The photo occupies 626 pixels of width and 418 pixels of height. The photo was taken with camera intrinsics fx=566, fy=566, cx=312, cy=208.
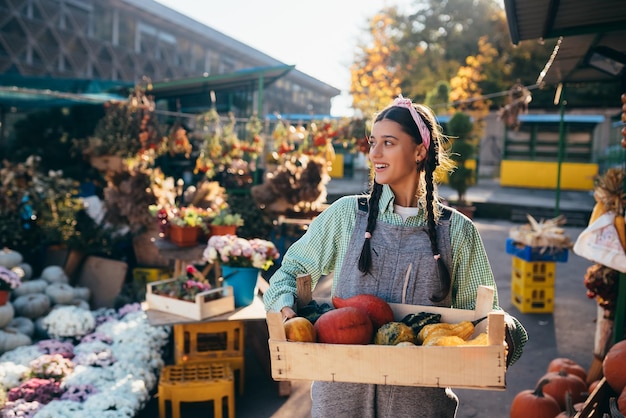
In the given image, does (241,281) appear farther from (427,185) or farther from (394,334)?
(394,334)

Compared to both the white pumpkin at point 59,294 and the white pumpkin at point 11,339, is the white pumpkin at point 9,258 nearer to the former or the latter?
the white pumpkin at point 59,294

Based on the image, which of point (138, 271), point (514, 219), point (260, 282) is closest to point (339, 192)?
point (514, 219)

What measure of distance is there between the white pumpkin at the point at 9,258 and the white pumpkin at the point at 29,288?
0.35m

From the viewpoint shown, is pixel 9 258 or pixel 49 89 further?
pixel 49 89

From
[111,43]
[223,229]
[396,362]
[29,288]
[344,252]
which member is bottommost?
[29,288]

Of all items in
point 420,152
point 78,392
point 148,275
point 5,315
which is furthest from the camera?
point 148,275

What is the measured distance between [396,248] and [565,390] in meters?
2.56

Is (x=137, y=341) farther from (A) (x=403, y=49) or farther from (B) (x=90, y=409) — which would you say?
(A) (x=403, y=49)

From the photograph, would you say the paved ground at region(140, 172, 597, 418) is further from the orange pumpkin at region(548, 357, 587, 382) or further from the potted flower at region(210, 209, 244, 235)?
the potted flower at region(210, 209, 244, 235)

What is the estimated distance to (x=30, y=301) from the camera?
5.82 metres

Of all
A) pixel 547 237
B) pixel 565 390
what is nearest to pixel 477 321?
pixel 565 390

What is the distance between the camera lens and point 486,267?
1991 mm

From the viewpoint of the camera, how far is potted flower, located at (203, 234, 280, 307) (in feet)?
14.9

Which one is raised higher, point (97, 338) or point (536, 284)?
point (536, 284)
